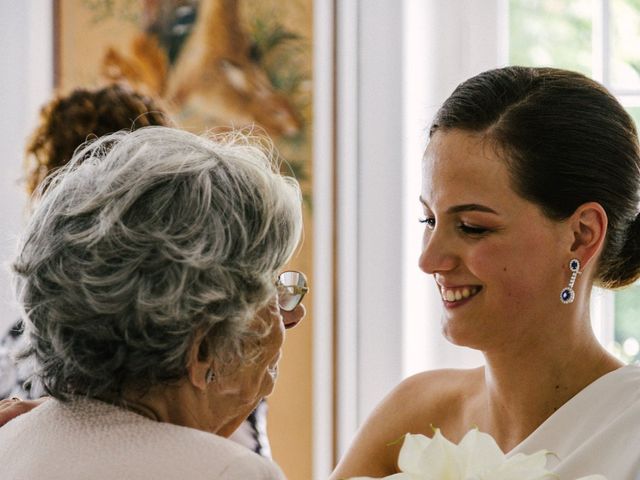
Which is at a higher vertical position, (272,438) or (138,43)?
(138,43)

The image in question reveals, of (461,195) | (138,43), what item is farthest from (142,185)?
(138,43)

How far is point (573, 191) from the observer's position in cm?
150

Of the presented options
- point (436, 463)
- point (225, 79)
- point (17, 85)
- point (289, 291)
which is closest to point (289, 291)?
point (289, 291)

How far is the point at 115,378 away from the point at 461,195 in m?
0.66

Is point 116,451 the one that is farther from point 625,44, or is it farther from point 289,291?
point 625,44

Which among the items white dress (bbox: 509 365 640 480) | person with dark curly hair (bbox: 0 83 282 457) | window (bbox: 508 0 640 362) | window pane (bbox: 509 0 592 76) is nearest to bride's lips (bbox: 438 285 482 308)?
white dress (bbox: 509 365 640 480)

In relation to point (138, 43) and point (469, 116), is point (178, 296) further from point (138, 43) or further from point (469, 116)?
point (138, 43)

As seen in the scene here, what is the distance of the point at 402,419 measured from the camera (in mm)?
1778

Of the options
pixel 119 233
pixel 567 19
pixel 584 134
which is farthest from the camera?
pixel 567 19

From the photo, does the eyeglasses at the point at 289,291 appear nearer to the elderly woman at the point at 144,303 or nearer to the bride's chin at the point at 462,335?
the elderly woman at the point at 144,303

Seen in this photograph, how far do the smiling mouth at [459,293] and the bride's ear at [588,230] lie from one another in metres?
0.17

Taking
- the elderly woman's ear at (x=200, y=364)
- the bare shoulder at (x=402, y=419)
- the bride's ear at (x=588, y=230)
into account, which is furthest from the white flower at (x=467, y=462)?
the bare shoulder at (x=402, y=419)

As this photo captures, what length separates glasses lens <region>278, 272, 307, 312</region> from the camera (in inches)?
52.4

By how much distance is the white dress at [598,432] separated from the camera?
1.45m
